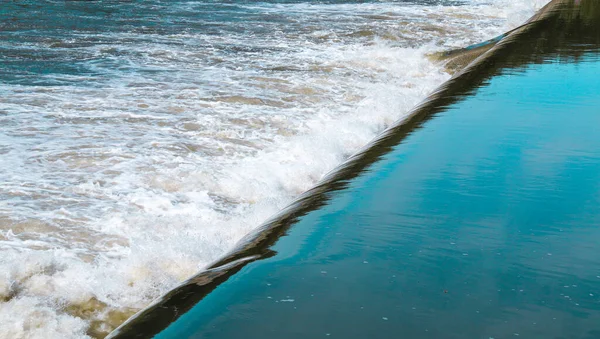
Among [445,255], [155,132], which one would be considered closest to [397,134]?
[155,132]

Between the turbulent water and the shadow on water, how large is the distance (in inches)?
25.2

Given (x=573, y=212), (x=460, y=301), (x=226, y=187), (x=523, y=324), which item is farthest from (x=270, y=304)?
(x=226, y=187)

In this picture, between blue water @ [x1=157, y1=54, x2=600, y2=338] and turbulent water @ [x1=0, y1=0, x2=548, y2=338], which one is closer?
blue water @ [x1=157, y1=54, x2=600, y2=338]

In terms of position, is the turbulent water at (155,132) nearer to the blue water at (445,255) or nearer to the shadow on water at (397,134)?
the shadow on water at (397,134)

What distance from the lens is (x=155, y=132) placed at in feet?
27.9

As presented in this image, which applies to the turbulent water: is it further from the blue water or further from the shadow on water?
the blue water

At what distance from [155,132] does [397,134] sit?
9.08 ft

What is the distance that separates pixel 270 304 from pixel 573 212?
217 cm

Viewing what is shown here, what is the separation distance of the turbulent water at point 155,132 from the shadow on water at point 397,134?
0.64 meters

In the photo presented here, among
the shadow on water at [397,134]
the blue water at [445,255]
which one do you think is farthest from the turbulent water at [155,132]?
the blue water at [445,255]

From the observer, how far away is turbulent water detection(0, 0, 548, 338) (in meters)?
5.03

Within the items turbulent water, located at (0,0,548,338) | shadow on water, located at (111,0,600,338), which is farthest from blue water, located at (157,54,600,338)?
turbulent water, located at (0,0,548,338)

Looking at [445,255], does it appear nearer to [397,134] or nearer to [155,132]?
[397,134]

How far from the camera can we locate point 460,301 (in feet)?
12.0
